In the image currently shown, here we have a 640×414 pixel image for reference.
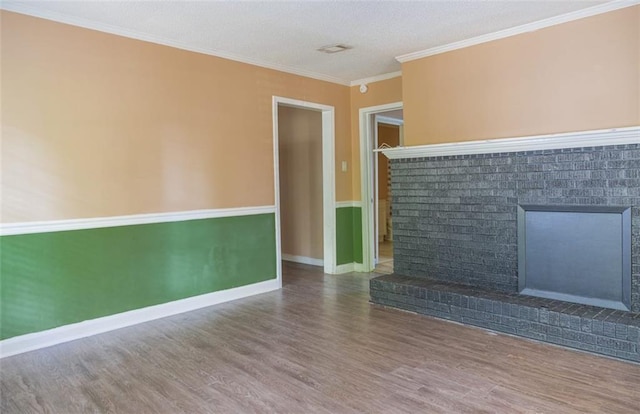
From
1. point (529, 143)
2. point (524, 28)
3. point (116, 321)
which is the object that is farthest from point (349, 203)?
point (116, 321)

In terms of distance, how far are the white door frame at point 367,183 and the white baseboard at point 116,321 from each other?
154 centimetres

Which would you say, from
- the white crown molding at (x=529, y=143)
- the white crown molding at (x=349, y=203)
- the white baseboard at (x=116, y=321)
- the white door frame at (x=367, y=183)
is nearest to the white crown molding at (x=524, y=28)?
the white crown molding at (x=529, y=143)

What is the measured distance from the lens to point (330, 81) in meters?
5.32

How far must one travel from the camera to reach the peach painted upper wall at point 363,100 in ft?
16.9

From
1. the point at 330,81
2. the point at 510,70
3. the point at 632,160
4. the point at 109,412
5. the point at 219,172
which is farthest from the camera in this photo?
the point at 330,81

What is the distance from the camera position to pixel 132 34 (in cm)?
366

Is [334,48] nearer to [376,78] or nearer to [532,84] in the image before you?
[376,78]

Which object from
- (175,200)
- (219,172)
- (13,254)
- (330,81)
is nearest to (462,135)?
(330,81)

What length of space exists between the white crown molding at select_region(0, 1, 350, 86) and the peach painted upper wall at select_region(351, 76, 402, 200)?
552 millimetres

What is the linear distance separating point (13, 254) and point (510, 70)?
13.5 feet

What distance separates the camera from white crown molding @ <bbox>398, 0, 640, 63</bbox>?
319 centimetres

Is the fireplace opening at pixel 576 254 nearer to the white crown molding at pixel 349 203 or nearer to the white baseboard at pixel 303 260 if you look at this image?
the white crown molding at pixel 349 203

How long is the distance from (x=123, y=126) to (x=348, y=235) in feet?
10.0

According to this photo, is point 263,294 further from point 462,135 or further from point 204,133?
point 462,135
